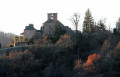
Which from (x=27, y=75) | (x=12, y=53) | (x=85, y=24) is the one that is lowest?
(x=27, y=75)

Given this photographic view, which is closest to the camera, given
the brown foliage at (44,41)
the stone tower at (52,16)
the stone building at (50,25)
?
the brown foliage at (44,41)

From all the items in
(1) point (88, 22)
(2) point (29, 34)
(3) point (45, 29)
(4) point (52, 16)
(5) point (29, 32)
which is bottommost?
(2) point (29, 34)

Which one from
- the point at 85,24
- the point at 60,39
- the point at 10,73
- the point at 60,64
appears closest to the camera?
the point at 10,73

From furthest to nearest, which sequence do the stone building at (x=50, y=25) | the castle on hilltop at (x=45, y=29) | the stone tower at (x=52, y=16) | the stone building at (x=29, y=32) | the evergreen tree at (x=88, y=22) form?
1. the stone tower at (x=52, y=16)
2. the stone building at (x=29, y=32)
3. the evergreen tree at (x=88, y=22)
4. the castle on hilltop at (x=45, y=29)
5. the stone building at (x=50, y=25)

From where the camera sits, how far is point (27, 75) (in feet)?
84.0

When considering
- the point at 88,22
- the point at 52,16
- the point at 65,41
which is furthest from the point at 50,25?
the point at 65,41

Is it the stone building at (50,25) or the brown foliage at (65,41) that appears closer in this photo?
the brown foliage at (65,41)

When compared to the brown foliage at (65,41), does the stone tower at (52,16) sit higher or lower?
higher

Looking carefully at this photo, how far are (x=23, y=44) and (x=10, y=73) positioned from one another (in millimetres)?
6577

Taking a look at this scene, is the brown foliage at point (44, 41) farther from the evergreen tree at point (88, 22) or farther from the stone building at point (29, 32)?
the evergreen tree at point (88, 22)

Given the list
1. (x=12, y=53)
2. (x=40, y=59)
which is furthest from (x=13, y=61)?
(x=40, y=59)

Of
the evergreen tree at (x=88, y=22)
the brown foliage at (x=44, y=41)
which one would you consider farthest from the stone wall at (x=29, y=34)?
the evergreen tree at (x=88, y=22)

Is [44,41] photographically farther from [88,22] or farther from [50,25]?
[88,22]

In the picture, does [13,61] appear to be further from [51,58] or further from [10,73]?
[51,58]
